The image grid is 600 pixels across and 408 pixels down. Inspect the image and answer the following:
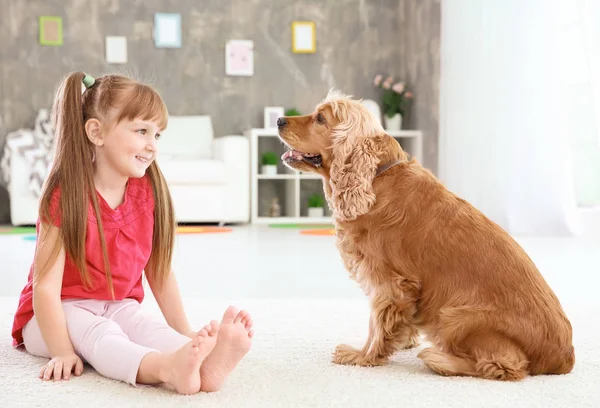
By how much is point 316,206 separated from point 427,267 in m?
5.34

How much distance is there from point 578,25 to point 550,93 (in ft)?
1.57

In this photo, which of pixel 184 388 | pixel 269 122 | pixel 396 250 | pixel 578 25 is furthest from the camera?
pixel 269 122

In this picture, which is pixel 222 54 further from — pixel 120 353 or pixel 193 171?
pixel 120 353

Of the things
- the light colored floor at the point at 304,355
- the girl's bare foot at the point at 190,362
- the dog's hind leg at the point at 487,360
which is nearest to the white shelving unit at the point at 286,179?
the light colored floor at the point at 304,355

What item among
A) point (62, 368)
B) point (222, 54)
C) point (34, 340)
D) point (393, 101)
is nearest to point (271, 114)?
point (222, 54)

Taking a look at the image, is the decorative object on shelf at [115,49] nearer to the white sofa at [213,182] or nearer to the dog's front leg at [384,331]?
the white sofa at [213,182]

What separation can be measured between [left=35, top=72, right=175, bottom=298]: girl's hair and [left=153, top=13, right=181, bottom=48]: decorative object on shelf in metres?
5.53

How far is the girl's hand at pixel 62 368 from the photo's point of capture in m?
1.60

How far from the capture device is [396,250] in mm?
1740

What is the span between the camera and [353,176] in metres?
1.82

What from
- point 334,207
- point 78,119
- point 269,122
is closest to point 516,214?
point 269,122

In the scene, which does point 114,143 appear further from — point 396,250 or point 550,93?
point 550,93

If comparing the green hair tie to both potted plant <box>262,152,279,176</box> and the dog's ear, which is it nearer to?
the dog's ear

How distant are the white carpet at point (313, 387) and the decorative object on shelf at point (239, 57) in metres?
5.46
